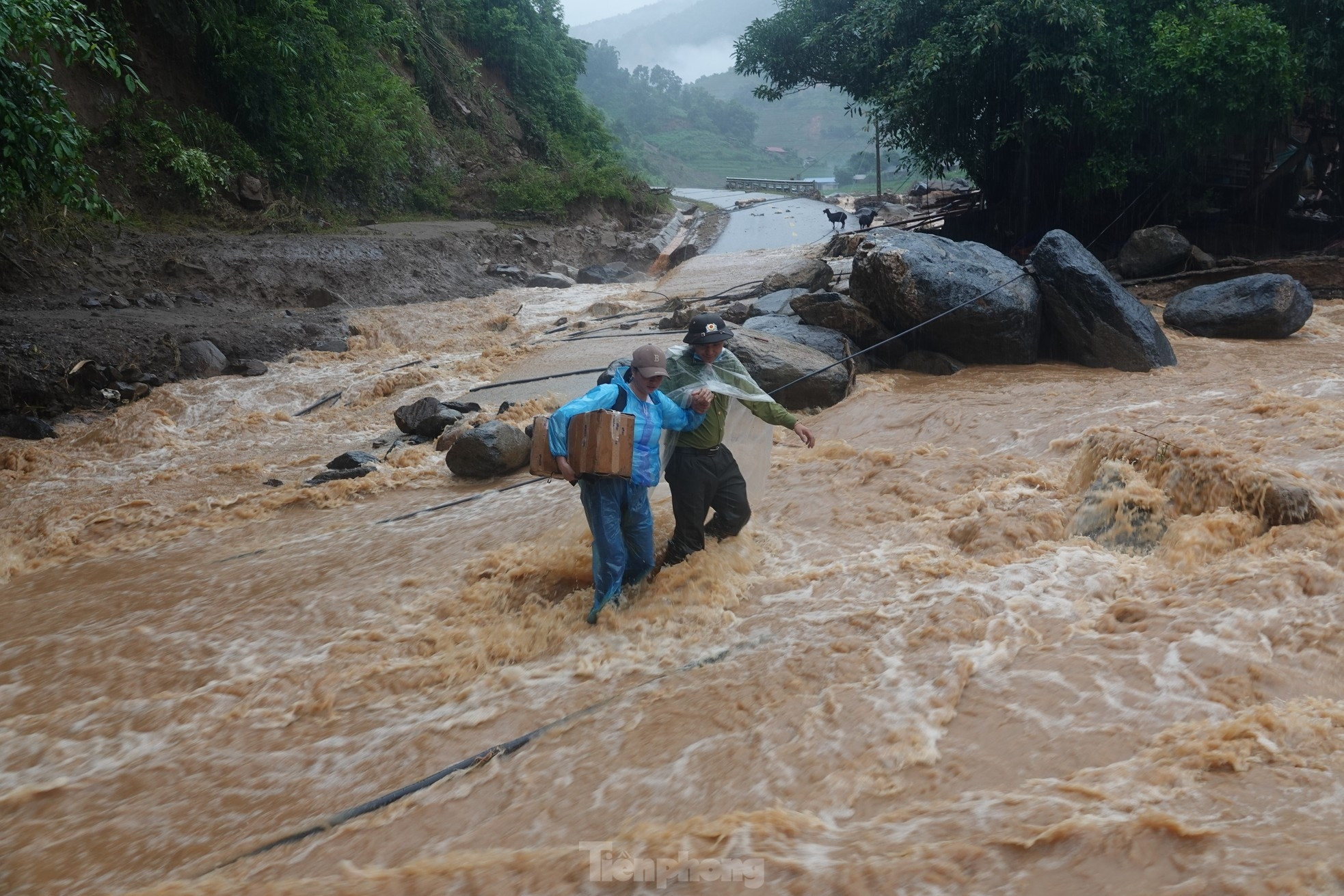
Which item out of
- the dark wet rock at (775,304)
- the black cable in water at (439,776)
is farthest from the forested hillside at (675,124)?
the black cable in water at (439,776)

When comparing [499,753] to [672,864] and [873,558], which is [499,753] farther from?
[873,558]

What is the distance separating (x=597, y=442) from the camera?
165 inches

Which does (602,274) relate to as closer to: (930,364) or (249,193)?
(249,193)

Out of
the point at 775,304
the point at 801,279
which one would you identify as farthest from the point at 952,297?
the point at 801,279

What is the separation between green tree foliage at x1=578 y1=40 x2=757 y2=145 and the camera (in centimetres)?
7862

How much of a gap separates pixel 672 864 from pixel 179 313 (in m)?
12.6

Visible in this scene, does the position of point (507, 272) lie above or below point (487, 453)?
above

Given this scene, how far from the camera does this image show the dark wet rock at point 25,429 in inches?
370

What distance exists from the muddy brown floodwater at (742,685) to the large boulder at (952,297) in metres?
2.61

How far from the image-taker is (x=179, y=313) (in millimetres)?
12656

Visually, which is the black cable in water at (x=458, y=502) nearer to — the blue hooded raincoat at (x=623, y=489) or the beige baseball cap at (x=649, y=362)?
the blue hooded raincoat at (x=623, y=489)

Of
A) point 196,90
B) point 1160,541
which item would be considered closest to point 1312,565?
point 1160,541

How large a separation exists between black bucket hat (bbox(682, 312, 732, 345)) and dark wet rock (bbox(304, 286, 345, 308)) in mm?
12260

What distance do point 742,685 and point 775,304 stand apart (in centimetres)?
879
